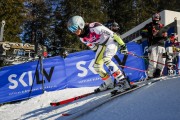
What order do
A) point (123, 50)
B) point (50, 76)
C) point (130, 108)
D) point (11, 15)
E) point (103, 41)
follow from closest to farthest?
1. point (130, 108)
2. point (123, 50)
3. point (103, 41)
4. point (50, 76)
5. point (11, 15)

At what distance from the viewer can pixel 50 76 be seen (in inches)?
401

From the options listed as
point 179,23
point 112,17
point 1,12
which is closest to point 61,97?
point 179,23

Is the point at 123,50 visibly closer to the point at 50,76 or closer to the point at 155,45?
the point at 155,45

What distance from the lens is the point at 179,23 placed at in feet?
47.8

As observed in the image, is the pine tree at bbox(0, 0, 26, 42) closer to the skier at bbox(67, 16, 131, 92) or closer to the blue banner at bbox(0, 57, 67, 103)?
the blue banner at bbox(0, 57, 67, 103)

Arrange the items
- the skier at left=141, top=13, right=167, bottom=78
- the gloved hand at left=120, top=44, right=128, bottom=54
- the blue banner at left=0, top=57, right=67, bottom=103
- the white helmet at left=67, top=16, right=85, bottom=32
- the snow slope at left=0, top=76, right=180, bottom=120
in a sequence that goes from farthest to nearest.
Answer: the blue banner at left=0, top=57, right=67, bottom=103, the skier at left=141, top=13, right=167, bottom=78, the gloved hand at left=120, top=44, right=128, bottom=54, the white helmet at left=67, top=16, right=85, bottom=32, the snow slope at left=0, top=76, right=180, bottom=120

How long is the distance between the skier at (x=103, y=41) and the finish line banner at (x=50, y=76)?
10.1 feet

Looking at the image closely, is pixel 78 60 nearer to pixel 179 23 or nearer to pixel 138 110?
pixel 138 110

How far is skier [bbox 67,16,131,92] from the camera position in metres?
6.76

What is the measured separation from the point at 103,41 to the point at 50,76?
3805 millimetres

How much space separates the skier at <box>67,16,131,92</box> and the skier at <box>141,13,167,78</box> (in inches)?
94.0

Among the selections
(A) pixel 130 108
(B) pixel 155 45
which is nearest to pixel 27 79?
(B) pixel 155 45

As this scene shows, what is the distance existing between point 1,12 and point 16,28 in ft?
9.79

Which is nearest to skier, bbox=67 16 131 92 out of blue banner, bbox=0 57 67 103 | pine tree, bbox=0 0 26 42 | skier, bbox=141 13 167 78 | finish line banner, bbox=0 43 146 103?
skier, bbox=141 13 167 78
